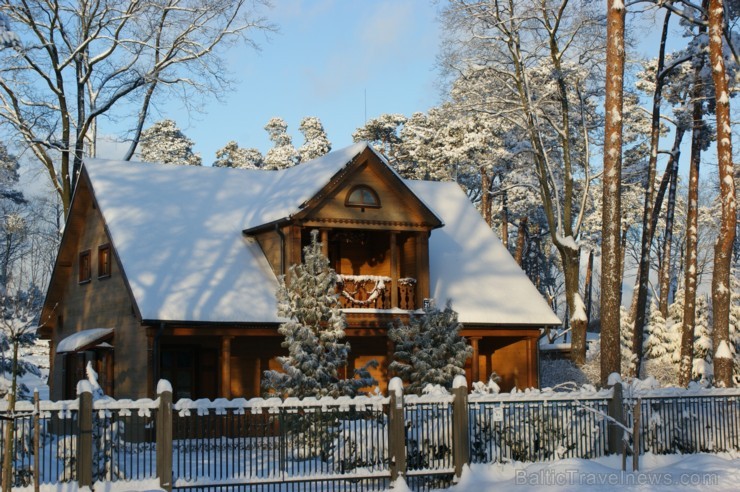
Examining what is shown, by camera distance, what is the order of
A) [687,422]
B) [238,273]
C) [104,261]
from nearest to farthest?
[687,422] < [238,273] < [104,261]

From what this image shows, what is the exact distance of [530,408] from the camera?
17.3 m

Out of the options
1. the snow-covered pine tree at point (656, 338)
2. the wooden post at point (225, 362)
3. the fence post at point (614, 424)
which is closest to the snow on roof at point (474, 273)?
the wooden post at point (225, 362)

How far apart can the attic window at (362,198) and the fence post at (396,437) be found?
10.8 m

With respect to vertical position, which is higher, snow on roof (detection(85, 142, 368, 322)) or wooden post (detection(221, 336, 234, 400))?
snow on roof (detection(85, 142, 368, 322))

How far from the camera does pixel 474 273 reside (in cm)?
2950

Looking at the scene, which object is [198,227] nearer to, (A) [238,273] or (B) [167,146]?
(A) [238,273]

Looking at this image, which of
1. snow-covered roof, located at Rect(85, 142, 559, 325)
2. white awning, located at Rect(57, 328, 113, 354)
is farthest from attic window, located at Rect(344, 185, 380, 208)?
white awning, located at Rect(57, 328, 113, 354)

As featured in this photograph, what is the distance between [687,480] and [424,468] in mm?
4399

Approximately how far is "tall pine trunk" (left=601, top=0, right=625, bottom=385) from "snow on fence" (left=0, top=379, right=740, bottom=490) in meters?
1.29

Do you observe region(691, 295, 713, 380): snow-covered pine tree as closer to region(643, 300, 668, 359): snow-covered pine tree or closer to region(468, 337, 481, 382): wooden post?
region(643, 300, 668, 359): snow-covered pine tree

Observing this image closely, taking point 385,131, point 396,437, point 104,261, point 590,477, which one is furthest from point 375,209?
point 385,131

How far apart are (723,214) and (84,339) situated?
16428 mm

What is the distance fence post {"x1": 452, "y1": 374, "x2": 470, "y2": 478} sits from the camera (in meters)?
16.4

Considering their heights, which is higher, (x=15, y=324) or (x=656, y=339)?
(x=15, y=324)
